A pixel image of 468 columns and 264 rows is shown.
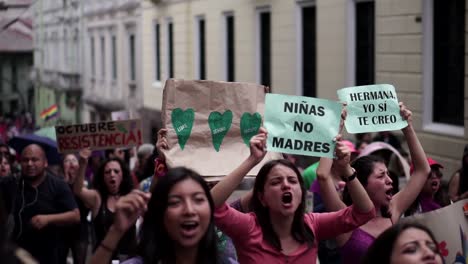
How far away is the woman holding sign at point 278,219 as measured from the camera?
4738 millimetres

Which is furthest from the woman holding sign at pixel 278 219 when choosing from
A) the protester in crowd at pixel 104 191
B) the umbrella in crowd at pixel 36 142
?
the umbrella in crowd at pixel 36 142

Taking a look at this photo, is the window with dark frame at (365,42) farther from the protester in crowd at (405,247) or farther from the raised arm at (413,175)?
the protester in crowd at (405,247)

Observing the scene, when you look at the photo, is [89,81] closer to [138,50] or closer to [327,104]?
[138,50]

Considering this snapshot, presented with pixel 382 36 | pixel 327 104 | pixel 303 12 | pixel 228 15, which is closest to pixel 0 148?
pixel 327 104

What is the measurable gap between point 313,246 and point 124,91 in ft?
91.0

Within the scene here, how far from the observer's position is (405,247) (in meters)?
3.66

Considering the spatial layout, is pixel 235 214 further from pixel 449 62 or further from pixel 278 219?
pixel 449 62

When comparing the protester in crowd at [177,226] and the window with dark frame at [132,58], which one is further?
the window with dark frame at [132,58]

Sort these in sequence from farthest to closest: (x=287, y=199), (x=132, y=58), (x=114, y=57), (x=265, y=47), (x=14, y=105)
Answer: (x=14, y=105)
(x=114, y=57)
(x=132, y=58)
(x=265, y=47)
(x=287, y=199)

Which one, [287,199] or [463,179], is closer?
[287,199]

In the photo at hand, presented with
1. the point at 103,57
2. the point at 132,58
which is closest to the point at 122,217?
the point at 132,58

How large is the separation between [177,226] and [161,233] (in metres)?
0.11

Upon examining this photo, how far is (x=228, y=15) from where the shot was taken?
21438 millimetres

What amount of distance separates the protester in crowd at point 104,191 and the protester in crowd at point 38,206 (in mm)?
140
